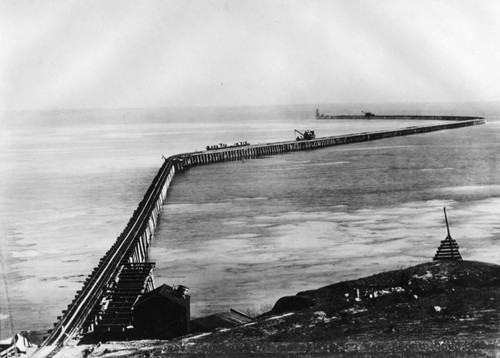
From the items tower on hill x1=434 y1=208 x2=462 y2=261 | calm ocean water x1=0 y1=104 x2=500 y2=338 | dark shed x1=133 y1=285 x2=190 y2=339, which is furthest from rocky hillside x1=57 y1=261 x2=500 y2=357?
calm ocean water x1=0 y1=104 x2=500 y2=338

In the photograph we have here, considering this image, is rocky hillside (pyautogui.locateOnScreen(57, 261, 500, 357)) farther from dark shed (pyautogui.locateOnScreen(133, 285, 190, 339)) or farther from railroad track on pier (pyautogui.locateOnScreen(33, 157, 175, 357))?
dark shed (pyautogui.locateOnScreen(133, 285, 190, 339))

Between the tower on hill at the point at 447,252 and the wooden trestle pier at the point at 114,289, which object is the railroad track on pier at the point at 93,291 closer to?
the wooden trestle pier at the point at 114,289

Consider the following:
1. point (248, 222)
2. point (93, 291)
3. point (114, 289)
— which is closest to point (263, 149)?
point (248, 222)

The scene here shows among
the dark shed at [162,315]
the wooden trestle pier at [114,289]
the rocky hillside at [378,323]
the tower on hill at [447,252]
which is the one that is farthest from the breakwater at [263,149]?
the dark shed at [162,315]

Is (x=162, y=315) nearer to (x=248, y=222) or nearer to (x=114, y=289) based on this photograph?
(x=114, y=289)

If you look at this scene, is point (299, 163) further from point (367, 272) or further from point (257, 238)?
point (367, 272)

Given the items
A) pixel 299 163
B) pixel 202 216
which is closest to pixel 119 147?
pixel 299 163
